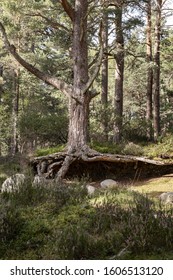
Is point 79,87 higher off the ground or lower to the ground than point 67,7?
lower

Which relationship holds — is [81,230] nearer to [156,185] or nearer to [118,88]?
[156,185]

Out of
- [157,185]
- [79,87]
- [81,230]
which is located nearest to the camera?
[81,230]

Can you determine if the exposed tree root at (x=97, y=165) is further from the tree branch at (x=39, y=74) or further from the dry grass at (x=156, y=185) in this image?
the tree branch at (x=39, y=74)

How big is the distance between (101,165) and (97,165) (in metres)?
0.14

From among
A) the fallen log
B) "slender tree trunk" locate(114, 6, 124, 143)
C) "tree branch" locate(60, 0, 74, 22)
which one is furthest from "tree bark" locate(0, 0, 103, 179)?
"slender tree trunk" locate(114, 6, 124, 143)

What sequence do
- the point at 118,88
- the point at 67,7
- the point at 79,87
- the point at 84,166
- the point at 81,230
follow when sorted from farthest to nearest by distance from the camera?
the point at 118,88, the point at 84,166, the point at 79,87, the point at 67,7, the point at 81,230

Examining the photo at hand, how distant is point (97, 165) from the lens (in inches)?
453

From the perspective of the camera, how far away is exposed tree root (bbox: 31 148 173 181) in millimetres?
10414

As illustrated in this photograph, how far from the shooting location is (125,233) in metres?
4.00

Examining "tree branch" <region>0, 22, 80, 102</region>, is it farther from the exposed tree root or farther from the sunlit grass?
the sunlit grass

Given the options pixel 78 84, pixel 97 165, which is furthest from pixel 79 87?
pixel 97 165

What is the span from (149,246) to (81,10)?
366 inches
